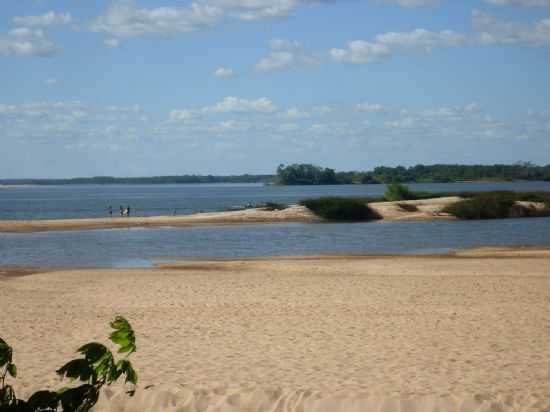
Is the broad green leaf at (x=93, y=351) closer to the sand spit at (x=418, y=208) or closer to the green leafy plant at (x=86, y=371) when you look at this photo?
the green leafy plant at (x=86, y=371)

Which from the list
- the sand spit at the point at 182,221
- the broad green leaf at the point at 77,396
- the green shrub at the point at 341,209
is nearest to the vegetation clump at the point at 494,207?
the green shrub at the point at 341,209

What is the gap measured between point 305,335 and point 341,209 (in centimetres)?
4622

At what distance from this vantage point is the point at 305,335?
46.6ft

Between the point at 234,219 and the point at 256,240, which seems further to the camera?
the point at 234,219

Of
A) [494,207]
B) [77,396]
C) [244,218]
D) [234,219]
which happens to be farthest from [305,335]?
[494,207]

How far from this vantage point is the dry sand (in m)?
10.5

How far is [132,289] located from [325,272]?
21.2ft

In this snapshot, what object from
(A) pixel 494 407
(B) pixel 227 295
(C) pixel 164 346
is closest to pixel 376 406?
(A) pixel 494 407

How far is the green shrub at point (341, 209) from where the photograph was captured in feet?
197

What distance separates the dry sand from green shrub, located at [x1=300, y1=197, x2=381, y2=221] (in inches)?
1381

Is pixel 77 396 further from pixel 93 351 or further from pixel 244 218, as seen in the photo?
Result: pixel 244 218

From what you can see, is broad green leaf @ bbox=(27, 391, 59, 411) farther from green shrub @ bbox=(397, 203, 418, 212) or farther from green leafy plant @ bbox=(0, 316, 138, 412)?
green shrub @ bbox=(397, 203, 418, 212)

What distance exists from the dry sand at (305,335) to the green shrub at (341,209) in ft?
115

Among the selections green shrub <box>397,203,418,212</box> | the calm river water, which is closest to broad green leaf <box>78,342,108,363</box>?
the calm river water
